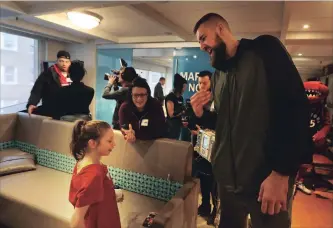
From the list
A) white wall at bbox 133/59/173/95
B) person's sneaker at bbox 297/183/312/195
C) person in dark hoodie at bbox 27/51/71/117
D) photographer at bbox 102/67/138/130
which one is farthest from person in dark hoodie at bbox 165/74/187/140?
white wall at bbox 133/59/173/95

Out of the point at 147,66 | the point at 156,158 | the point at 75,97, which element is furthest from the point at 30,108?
the point at 147,66

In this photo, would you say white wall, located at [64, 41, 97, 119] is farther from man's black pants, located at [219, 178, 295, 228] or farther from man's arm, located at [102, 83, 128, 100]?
man's black pants, located at [219, 178, 295, 228]

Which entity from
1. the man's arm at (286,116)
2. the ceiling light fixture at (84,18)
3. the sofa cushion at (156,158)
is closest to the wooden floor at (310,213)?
the sofa cushion at (156,158)

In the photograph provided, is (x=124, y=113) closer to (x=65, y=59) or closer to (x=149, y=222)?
(x=149, y=222)

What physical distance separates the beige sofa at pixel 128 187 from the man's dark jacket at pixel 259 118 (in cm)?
68

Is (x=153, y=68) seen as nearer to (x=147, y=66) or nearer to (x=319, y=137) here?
(x=147, y=66)

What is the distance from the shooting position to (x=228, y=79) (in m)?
1.04

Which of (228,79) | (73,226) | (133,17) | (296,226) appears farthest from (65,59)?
(296,226)

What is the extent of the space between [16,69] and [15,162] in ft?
8.84

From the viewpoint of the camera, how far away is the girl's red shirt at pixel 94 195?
126cm

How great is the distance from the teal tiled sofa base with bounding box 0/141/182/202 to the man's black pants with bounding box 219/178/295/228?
86 cm

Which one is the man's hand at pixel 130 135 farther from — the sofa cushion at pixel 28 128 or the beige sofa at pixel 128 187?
the sofa cushion at pixel 28 128

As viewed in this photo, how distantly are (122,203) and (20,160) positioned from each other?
1320 mm

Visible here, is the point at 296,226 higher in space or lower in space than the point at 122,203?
lower
